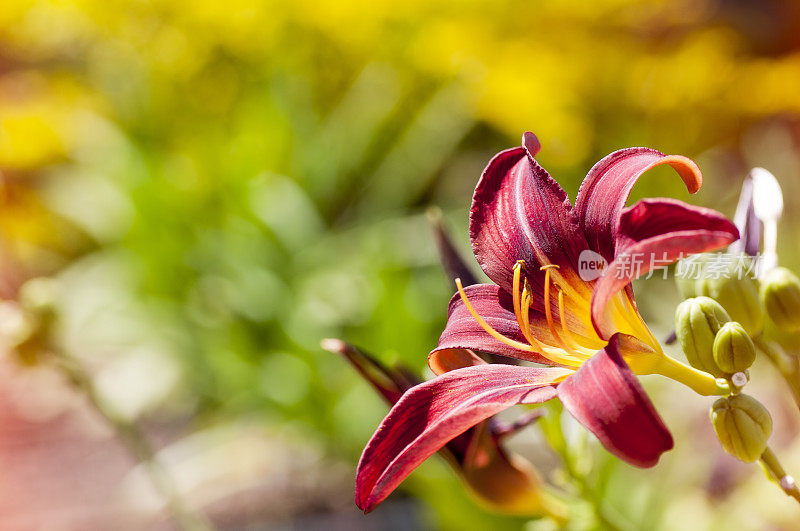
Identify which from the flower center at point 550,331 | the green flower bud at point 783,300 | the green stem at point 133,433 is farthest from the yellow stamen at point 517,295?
the green stem at point 133,433

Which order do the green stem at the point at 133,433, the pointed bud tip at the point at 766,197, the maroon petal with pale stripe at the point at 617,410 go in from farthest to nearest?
the green stem at the point at 133,433 → the pointed bud tip at the point at 766,197 → the maroon petal with pale stripe at the point at 617,410

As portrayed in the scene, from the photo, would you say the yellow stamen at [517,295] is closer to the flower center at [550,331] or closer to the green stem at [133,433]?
the flower center at [550,331]

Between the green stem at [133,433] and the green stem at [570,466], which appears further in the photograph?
the green stem at [133,433]

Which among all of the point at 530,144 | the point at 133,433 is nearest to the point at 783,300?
the point at 530,144

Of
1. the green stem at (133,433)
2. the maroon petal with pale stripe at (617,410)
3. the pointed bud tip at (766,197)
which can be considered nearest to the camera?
the maroon petal with pale stripe at (617,410)

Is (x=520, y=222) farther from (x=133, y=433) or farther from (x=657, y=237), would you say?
(x=133, y=433)

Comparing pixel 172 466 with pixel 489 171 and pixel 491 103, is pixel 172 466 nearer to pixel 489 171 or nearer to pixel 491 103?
pixel 491 103

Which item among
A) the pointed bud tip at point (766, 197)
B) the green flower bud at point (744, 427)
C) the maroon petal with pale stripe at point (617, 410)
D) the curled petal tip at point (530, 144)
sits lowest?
the green flower bud at point (744, 427)

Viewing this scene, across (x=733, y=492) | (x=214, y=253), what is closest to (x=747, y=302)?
(x=733, y=492)
